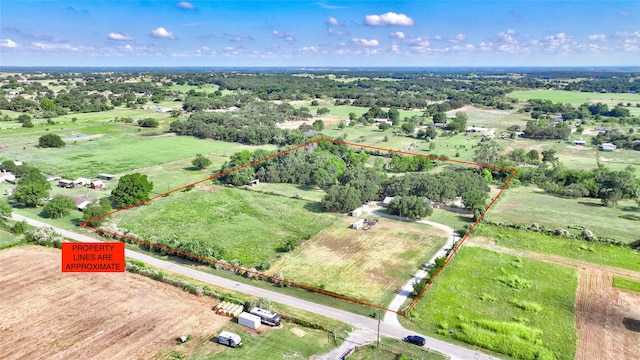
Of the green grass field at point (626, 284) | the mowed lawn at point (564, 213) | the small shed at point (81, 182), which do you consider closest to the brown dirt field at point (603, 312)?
the green grass field at point (626, 284)

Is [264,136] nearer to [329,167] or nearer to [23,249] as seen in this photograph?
[329,167]

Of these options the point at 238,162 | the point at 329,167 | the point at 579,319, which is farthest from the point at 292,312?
the point at 238,162

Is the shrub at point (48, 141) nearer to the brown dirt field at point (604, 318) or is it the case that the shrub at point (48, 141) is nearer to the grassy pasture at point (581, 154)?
the brown dirt field at point (604, 318)

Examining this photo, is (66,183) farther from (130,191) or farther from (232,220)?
(232,220)

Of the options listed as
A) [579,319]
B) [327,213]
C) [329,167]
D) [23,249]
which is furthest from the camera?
[329,167]

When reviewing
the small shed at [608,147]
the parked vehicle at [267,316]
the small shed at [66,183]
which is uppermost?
the small shed at [608,147]

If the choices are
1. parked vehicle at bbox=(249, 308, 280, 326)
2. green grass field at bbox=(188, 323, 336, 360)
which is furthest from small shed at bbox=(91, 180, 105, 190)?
parked vehicle at bbox=(249, 308, 280, 326)
